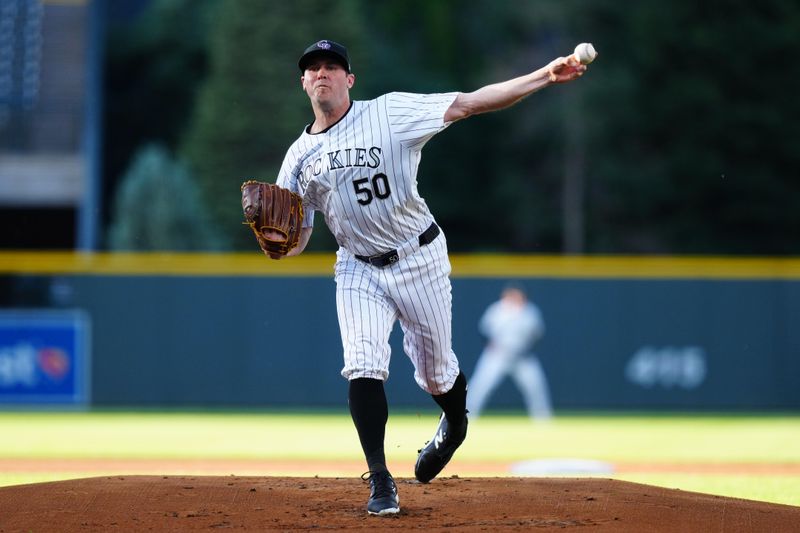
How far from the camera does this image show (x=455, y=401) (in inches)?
215

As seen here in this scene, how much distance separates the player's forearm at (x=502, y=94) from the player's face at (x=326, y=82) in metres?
0.46

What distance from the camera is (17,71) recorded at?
78.6 ft

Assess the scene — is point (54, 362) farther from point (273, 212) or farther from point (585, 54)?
point (585, 54)

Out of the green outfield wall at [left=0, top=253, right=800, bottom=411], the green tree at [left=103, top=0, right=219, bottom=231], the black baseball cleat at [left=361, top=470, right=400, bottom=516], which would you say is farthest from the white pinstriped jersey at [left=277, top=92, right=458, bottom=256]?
the green tree at [left=103, top=0, right=219, bottom=231]

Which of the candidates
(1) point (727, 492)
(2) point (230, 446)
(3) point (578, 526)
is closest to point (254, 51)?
(2) point (230, 446)

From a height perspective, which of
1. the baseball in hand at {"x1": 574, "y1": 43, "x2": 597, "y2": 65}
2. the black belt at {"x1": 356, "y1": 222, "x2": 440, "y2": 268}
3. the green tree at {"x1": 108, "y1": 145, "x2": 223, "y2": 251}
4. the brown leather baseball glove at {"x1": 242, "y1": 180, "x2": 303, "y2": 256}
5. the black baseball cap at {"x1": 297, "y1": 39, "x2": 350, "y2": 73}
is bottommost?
the black belt at {"x1": 356, "y1": 222, "x2": 440, "y2": 268}

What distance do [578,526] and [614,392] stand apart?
32.8ft

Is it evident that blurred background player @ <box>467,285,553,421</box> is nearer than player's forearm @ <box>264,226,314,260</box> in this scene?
No

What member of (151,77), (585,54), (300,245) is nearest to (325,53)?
(300,245)

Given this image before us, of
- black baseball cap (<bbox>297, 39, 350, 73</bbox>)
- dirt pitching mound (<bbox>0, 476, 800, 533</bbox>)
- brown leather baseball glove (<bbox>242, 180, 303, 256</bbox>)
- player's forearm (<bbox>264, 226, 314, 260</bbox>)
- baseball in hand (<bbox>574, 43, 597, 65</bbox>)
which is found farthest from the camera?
player's forearm (<bbox>264, 226, 314, 260</bbox>)

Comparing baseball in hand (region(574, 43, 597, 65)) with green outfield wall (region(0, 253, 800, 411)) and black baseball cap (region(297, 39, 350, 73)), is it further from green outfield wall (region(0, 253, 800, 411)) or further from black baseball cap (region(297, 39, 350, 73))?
green outfield wall (region(0, 253, 800, 411))

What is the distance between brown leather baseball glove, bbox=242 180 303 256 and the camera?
16.2ft

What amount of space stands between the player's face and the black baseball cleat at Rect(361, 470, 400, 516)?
142cm

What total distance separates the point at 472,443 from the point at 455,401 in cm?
537
